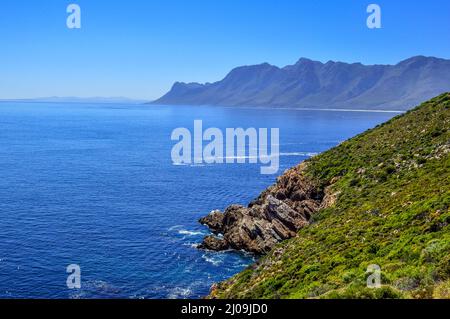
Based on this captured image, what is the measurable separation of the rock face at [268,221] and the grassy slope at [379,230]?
3.13 meters

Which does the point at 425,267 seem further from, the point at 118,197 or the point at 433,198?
the point at 118,197

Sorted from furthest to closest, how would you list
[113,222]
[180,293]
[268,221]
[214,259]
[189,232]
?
[113,222], [189,232], [268,221], [214,259], [180,293]

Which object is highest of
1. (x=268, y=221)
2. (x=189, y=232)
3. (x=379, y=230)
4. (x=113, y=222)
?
(x=379, y=230)

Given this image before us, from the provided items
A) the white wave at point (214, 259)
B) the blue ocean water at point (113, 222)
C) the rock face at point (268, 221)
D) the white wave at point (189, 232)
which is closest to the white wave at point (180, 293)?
the blue ocean water at point (113, 222)

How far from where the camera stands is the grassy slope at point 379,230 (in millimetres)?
24516

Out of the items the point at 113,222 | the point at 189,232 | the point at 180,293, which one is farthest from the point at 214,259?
the point at 113,222

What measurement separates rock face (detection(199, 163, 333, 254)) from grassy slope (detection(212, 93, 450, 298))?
3133mm

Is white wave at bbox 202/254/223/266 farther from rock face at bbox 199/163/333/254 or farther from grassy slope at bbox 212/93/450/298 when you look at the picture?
grassy slope at bbox 212/93/450/298

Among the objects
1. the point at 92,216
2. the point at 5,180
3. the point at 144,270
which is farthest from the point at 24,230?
the point at 5,180

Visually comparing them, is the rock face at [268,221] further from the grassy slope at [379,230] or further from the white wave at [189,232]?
the grassy slope at [379,230]

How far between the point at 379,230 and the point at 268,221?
25490 mm

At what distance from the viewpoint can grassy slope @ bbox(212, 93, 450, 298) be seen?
24516 millimetres

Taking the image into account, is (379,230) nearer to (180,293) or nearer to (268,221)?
(180,293)

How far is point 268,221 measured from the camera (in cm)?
6300
